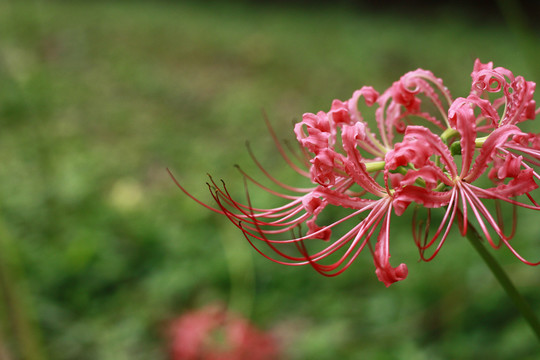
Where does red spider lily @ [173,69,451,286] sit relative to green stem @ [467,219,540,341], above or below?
above

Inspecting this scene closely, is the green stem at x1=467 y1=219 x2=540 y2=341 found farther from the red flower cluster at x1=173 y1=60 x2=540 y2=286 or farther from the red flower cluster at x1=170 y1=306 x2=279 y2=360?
the red flower cluster at x1=170 y1=306 x2=279 y2=360

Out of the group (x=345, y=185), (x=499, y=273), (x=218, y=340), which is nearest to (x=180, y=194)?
(x=218, y=340)

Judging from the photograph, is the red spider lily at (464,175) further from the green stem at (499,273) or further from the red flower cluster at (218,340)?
the red flower cluster at (218,340)

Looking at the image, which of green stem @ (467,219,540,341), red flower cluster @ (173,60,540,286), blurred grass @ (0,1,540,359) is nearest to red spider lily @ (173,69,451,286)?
red flower cluster @ (173,60,540,286)

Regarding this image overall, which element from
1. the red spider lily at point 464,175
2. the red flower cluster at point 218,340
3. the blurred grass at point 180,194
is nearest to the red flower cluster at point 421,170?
the red spider lily at point 464,175

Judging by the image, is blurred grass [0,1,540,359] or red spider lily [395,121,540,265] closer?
red spider lily [395,121,540,265]

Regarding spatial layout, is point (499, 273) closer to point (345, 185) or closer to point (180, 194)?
point (345, 185)
